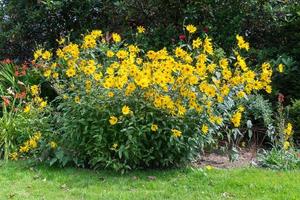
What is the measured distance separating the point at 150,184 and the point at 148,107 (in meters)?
0.81

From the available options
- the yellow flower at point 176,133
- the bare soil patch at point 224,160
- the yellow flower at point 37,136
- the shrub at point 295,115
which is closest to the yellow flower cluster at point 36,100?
the yellow flower at point 37,136

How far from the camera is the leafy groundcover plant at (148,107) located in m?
5.27

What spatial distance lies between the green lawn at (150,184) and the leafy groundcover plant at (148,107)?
18 centimetres

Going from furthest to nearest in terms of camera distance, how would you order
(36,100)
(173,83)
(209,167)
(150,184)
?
(36,100), (209,167), (173,83), (150,184)

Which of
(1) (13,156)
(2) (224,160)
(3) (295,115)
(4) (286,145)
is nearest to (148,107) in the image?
(2) (224,160)

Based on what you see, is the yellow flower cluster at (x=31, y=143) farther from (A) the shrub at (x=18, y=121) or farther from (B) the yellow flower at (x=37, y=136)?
(A) the shrub at (x=18, y=121)

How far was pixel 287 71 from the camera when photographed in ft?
23.4

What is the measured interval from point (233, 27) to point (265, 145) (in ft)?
6.27

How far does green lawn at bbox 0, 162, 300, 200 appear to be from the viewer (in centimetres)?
483

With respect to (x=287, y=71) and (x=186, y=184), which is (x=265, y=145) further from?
(x=186, y=184)

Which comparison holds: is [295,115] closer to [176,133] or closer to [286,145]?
[286,145]

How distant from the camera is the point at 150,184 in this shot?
5.11 metres

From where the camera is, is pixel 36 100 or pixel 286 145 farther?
pixel 36 100

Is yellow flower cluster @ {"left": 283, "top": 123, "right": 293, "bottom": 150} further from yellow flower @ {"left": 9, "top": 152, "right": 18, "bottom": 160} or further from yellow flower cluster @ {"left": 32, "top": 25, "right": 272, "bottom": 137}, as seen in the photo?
yellow flower @ {"left": 9, "top": 152, "right": 18, "bottom": 160}
